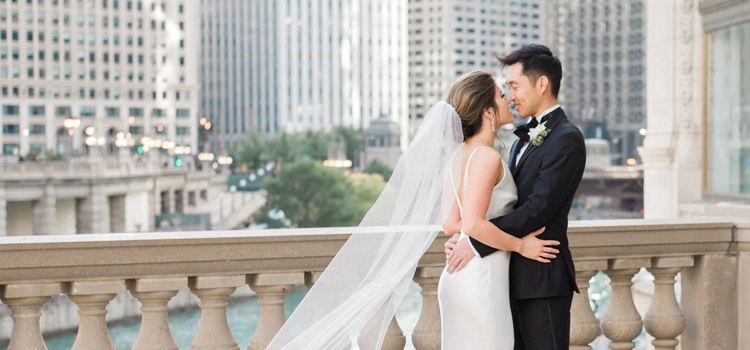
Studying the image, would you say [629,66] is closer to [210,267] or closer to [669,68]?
[669,68]

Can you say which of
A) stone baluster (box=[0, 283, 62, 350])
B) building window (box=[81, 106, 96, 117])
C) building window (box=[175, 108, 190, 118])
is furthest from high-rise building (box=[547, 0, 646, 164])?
stone baluster (box=[0, 283, 62, 350])

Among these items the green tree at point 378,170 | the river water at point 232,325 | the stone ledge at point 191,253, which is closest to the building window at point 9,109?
the green tree at point 378,170

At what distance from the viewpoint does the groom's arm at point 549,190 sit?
371 cm

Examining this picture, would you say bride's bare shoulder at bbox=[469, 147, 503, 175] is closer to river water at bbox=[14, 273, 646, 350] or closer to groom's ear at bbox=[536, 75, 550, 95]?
groom's ear at bbox=[536, 75, 550, 95]

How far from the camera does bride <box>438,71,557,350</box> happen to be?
3709 mm

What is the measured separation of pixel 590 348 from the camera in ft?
15.4

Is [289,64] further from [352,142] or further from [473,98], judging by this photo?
[473,98]

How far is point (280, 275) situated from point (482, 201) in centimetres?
109

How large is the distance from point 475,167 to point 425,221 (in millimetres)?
480

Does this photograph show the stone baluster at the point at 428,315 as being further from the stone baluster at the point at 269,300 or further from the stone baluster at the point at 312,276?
the stone baluster at the point at 269,300

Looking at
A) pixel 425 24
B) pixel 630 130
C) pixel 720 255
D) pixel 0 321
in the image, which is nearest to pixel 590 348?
pixel 720 255

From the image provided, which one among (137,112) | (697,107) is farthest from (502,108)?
(137,112)

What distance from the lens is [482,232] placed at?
→ 3697 millimetres

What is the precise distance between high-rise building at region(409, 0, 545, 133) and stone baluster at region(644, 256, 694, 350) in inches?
5820
